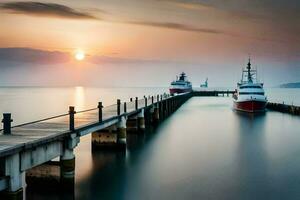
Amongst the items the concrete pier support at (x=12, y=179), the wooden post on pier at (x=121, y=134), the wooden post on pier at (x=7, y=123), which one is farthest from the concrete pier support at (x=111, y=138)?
the concrete pier support at (x=12, y=179)

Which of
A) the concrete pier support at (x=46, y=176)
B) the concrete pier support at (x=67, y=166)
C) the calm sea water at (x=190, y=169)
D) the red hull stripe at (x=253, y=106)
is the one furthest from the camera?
the red hull stripe at (x=253, y=106)

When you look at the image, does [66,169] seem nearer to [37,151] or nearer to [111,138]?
[37,151]

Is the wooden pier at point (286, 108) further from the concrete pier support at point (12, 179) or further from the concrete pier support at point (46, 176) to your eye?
the concrete pier support at point (12, 179)

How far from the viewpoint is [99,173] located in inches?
810

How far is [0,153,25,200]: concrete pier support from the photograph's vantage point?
11.3m

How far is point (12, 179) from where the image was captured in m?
11.4

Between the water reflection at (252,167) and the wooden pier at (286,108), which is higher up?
the wooden pier at (286,108)

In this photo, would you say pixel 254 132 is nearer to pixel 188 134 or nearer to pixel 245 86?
pixel 188 134

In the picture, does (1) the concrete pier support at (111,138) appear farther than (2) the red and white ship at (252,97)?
No

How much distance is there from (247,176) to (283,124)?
31.3 m

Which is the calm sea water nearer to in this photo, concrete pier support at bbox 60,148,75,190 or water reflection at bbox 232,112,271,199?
water reflection at bbox 232,112,271,199

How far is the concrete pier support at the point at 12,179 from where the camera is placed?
37.0 ft

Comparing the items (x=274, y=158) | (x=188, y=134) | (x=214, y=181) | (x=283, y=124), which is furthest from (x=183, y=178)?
(x=283, y=124)

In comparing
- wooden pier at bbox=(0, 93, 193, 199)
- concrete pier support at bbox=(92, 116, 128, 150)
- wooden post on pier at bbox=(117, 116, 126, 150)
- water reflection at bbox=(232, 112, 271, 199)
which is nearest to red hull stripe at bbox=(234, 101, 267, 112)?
water reflection at bbox=(232, 112, 271, 199)
